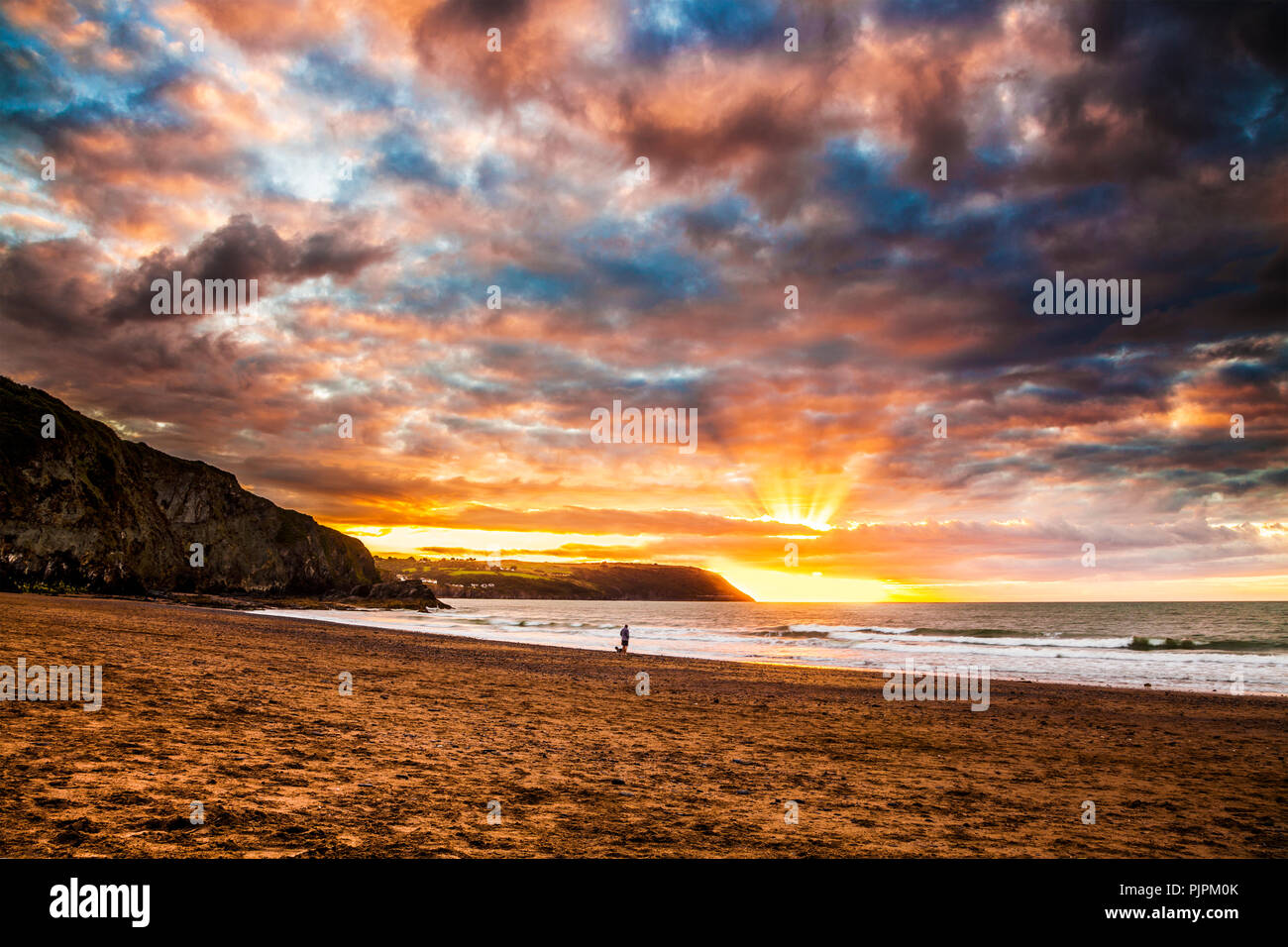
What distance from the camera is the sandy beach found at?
5672 mm

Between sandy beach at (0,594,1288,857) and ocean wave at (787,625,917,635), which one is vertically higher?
sandy beach at (0,594,1288,857)

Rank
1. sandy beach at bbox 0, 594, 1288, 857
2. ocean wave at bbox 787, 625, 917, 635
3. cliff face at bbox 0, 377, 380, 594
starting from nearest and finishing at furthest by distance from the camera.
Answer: sandy beach at bbox 0, 594, 1288, 857 → cliff face at bbox 0, 377, 380, 594 → ocean wave at bbox 787, 625, 917, 635

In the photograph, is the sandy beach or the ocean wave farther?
the ocean wave

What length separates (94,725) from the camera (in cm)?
829

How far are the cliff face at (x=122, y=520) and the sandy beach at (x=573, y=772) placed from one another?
1807 inches

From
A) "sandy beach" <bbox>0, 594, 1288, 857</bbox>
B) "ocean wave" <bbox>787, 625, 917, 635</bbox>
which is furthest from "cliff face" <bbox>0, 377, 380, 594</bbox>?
"ocean wave" <bbox>787, 625, 917, 635</bbox>

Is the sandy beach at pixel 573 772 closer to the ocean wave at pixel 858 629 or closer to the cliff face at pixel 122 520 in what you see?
the cliff face at pixel 122 520

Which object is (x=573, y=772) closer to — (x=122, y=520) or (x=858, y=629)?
(x=858, y=629)

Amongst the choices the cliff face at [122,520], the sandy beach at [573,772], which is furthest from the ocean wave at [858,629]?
the cliff face at [122,520]

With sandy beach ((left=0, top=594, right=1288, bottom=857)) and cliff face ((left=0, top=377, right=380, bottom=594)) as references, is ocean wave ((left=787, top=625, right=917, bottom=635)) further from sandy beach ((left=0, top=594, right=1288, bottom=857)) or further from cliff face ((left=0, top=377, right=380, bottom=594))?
cliff face ((left=0, top=377, right=380, bottom=594))

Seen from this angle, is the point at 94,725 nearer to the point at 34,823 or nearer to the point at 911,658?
the point at 34,823

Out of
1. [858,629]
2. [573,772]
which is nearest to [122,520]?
[573,772]

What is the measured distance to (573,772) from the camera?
8570 millimetres

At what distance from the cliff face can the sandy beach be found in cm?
4590
